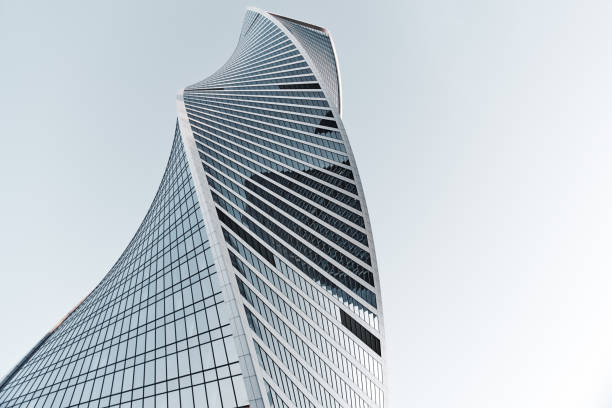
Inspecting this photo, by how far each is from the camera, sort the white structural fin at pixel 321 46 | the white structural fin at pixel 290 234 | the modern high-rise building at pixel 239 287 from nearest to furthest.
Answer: the modern high-rise building at pixel 239 287, the white structural fin at pixel 290 234, the white structural fin at pixel 321 46

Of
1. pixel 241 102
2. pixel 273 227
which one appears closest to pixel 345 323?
pixel 273 227

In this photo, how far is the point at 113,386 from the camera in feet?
113

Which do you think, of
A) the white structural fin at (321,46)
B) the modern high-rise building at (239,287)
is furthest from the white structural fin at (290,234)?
the white structural fin at (321,46)

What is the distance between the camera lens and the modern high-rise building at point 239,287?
104 ft

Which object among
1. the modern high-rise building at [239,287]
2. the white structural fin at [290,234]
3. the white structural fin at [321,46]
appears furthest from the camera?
the white structural fin at [321,46]

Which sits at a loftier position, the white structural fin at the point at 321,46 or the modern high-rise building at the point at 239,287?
the white structural fin at the point at 321,46

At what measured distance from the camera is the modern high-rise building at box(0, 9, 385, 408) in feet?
104

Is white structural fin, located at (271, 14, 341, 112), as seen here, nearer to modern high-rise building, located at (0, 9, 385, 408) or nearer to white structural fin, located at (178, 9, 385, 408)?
white structural fin, located at (178, 9, 385, 408)

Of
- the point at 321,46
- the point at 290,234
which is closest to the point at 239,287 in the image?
the point at 290,234

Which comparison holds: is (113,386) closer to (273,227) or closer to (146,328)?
(146,328)

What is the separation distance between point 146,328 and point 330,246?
1169 inches

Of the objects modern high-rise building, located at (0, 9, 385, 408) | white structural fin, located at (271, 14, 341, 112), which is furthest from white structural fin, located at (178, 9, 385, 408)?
white structural fin, located at (271, 14, 341, 112)

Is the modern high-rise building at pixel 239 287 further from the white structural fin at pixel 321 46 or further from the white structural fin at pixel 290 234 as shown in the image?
the white structural fin at pixel 321 46

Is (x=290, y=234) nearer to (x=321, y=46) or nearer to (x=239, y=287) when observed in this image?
(x=239, y=287)
